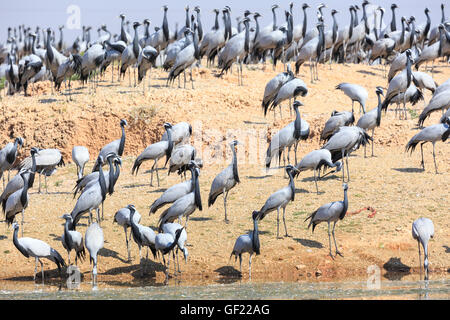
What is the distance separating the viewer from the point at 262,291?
11.8 metres

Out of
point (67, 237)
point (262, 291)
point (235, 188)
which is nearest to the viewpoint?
point (262, 291)

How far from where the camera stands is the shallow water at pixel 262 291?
37.2 feet

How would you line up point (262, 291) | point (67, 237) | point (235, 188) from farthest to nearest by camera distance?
1. point (235, 188)
2. point (67, 237)
3. point (262, 291)

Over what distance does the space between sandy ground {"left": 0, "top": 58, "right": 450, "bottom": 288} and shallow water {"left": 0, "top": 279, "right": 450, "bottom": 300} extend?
0.85 m

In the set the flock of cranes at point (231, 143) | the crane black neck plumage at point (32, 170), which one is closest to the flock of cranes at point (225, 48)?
the flock of cranes at point (231, 143)

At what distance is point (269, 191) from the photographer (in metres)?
17.1

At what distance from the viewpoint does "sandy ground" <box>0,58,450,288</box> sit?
45.8 feet

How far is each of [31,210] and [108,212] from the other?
173 cm

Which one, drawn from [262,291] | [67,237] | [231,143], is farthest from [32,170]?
[262,291]

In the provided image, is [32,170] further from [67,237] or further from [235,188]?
[235,188]

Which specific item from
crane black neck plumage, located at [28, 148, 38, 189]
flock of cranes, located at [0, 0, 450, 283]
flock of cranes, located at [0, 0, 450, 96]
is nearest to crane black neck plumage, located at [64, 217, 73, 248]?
flock of cranes, located at [0, 0, 450, 283]

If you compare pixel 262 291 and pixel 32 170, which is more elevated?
pixel 32 170

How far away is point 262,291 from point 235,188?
598cm
